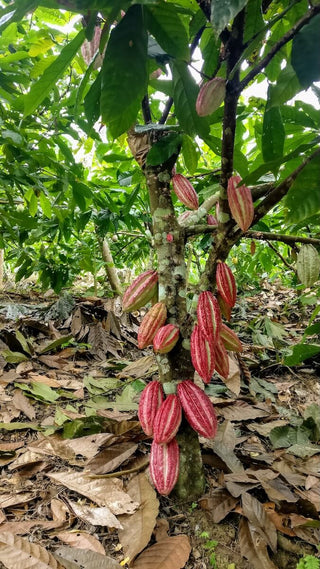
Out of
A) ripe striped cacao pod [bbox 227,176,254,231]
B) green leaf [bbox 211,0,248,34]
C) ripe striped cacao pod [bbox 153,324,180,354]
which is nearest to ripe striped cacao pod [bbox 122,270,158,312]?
ripe striped cacao pod [bbox 153,324,180,354]

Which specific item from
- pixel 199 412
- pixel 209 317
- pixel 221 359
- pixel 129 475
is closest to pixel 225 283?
pixel 209 317

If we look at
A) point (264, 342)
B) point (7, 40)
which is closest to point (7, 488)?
point (7, 40)

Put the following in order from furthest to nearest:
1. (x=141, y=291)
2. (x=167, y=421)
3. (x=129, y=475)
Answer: (x=129, y=475) < (x=141, y=291) < (x=167, y=421)

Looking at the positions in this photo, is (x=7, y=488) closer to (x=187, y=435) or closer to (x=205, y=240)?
(x=187, y=435)

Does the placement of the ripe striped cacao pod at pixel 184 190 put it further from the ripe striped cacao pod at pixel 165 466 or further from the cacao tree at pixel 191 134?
the ripe striped cacao pod at pixel 165 466

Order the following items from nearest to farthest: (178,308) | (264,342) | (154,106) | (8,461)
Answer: (178,308) → (8,461) → (154,106) → (264,342)

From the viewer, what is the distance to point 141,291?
3.35 feet

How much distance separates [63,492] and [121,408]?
1.44ft

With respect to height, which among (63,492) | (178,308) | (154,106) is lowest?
(63,492)

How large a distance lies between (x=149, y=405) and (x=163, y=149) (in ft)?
2.07

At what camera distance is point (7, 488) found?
1059 millimetres

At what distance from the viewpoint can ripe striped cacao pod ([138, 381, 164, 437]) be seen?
959 millimetres

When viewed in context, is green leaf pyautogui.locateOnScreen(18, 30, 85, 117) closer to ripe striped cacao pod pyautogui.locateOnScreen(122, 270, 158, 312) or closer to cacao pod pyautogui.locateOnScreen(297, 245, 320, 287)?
ripe striped cacao pod pyautogui.locateOnScreen(122, 270, 158, 312)

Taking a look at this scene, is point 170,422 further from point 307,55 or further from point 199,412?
point 307,55
